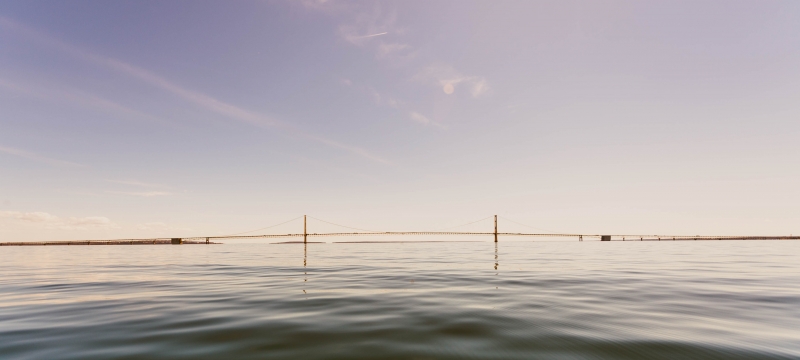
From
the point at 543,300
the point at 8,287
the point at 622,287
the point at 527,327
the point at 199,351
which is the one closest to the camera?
the point at 199,351

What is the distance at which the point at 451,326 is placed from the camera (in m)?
4.82

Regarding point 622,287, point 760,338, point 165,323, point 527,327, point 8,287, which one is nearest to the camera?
point 760,338

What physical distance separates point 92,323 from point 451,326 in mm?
5369

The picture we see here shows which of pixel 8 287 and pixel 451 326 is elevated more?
pixel 451 326

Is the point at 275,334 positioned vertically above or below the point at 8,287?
above

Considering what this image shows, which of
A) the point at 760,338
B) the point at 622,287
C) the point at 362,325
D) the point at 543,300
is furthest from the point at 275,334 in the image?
the point at 622,287

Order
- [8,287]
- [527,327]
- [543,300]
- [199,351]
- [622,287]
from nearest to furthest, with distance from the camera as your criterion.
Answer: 1. [199,351]
2. [527,327]
3. [543,300]
4. [622,287]
5. [8,287]

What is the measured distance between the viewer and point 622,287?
891cm

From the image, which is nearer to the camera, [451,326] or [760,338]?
[760,338]

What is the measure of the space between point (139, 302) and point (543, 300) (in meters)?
8.13

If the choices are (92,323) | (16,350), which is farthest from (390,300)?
(16,350)

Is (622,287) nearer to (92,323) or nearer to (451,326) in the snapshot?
(451,326)

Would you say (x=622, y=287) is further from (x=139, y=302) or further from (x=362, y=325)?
(x=139, y=302)

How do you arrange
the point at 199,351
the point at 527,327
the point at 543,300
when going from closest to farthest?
1. the point at 199,351
2. the point at 527,327
3. the point at 543,300
